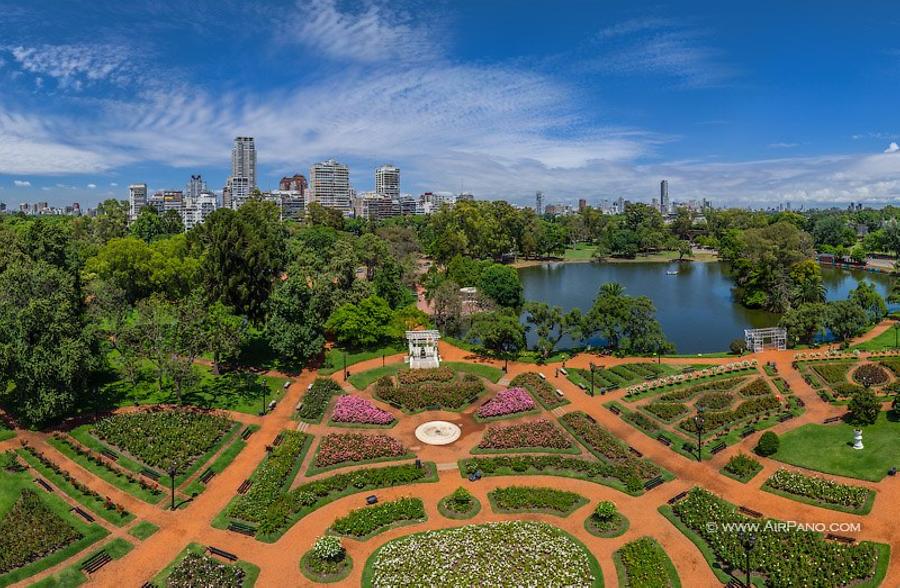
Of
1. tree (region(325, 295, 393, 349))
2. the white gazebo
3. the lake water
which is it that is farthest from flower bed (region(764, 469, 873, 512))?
tree (region(325, 295, 393, 349))

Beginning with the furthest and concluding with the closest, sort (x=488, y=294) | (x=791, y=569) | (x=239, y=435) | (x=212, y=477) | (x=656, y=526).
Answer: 1. (x=488, y=294)
2. (x=239, y=435)
3. (x=212, y=477)
4. (x=656, y=526)
5. (x=791, y=569)

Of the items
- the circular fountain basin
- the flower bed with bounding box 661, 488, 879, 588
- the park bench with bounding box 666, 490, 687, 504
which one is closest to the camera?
the flower bed with bounding box 661, 488, 879, 588

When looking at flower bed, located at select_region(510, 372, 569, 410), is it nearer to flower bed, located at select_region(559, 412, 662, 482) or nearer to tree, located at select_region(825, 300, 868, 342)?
flower bed, located at select_region(559, 412, 662, 482)

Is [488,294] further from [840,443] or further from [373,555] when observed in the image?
[373,555]

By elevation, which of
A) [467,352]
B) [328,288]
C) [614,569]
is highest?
[328,288]

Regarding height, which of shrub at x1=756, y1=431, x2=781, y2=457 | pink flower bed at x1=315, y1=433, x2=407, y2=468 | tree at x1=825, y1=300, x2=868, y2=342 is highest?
tree at x1=825, y1=300, x2=868, y2=342

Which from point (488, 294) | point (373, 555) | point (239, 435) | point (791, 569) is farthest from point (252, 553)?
point (488, 294)

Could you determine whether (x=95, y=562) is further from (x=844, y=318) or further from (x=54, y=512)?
(x=844, y=318)
